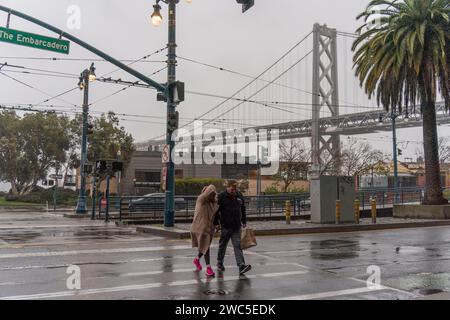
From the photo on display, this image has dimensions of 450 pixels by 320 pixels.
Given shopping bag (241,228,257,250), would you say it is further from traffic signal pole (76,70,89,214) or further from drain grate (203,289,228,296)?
traffic signal pole (76,70,89,214)

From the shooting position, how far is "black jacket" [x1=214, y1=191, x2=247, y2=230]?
368 inches

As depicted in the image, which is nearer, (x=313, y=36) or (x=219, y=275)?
(x=219, y=275)

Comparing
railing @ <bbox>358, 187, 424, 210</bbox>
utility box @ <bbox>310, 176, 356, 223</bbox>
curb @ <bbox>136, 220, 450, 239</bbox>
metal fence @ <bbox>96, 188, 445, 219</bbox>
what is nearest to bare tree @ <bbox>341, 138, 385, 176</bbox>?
railing @ <bbox>358, 187, 424, 210</bbox>

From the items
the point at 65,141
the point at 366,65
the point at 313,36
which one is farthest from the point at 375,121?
the point at 366,65

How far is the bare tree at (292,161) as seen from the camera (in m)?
54.8

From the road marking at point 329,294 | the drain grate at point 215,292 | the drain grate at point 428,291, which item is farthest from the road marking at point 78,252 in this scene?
the drain grate at point 428,291

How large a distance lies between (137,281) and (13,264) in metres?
3.39

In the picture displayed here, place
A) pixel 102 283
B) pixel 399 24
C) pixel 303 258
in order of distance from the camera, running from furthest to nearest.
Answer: pixel 399 24 → pixel 303 258 → pixel 102 283

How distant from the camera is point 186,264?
10.5m

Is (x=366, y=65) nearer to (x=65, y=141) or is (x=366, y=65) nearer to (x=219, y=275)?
(x=219, y=275)

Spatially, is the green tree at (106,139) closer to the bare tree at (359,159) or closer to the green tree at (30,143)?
the green tree at (30,143)

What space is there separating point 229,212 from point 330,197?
38.4 ft

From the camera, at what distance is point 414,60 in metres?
23.6

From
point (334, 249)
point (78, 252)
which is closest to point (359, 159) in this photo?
point (334, 249)
